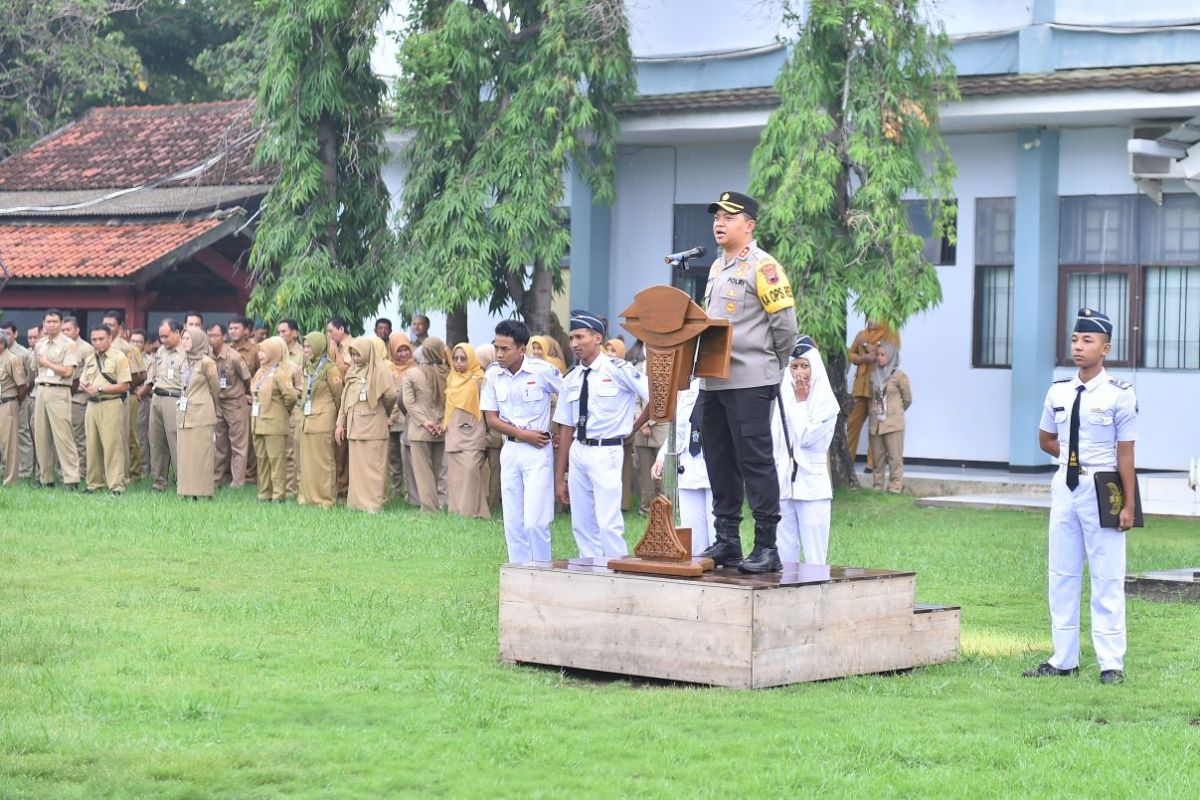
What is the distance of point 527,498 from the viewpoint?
1239 centimetres

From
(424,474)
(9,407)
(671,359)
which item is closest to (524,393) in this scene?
(671,359)

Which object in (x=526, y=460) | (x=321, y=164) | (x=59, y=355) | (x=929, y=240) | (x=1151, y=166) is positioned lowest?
(x=526, y=460)

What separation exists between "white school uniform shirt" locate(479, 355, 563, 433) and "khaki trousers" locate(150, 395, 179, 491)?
995 cm

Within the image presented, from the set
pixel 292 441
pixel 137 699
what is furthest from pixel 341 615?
pixel 292 441

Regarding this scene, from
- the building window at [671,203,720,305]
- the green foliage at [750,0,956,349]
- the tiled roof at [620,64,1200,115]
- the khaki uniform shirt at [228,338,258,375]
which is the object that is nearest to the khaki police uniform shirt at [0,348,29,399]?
the khaki uniform shirt at [228,338,258,375]

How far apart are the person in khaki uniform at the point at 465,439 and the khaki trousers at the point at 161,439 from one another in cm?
451

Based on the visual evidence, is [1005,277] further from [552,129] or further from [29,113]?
[29,113]

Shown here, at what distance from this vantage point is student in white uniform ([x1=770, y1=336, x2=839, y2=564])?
11.7 metres

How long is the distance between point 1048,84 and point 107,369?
37.6 feet

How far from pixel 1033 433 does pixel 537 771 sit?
629 inches

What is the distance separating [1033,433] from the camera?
2236 cm

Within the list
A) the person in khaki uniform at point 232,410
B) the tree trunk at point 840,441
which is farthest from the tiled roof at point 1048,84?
the person in khaki uniform at point 232,410

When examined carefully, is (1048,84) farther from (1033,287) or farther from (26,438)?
(26,438)

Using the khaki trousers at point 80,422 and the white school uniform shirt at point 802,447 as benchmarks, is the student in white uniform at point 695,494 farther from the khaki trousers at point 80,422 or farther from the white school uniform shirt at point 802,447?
the khaki trousers at point 80,422
